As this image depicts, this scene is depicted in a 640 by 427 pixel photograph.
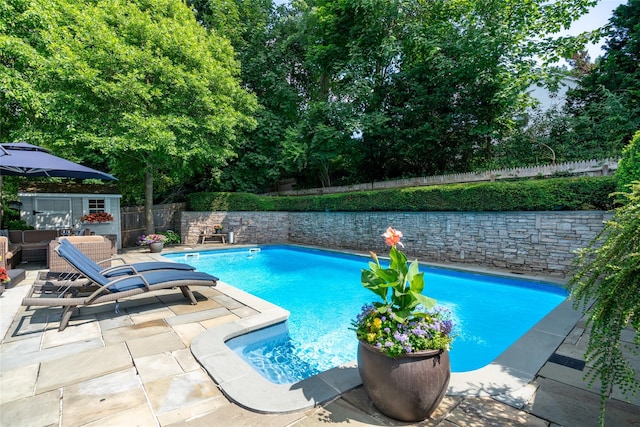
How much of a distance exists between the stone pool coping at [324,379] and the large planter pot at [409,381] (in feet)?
1.64

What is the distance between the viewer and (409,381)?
202 cm

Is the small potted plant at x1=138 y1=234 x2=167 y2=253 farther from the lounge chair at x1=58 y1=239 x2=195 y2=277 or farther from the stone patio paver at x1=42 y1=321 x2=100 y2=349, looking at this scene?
the stone patio paver at x1=42 y1=321 x2=100 y2=349

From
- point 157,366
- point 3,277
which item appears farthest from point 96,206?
point 157,366

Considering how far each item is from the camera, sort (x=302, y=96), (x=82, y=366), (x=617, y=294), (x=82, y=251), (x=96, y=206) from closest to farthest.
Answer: (x=617, y=294), (x=82, y=366), (x=82, y=251), (x=96, y=206), (x=302, y=96)

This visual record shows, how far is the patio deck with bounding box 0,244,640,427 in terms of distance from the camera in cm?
213

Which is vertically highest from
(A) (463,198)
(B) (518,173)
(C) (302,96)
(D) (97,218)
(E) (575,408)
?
(C) (302,96)

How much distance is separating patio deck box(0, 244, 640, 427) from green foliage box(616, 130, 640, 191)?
11.2 ft

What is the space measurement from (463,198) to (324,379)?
25.3 feet

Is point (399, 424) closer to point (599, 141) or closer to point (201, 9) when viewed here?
point (599, 141)

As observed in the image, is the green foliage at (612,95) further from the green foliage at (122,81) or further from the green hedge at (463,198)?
the green foliage at (122,81)

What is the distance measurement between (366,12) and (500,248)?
1111 cm

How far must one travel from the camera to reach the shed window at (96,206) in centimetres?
1124

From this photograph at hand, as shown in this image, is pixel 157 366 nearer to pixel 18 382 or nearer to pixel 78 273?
pixel 18 382

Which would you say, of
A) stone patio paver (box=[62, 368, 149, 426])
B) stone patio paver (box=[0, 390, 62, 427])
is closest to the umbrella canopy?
stone patio paver (box=[0, 390, 62, 427])
